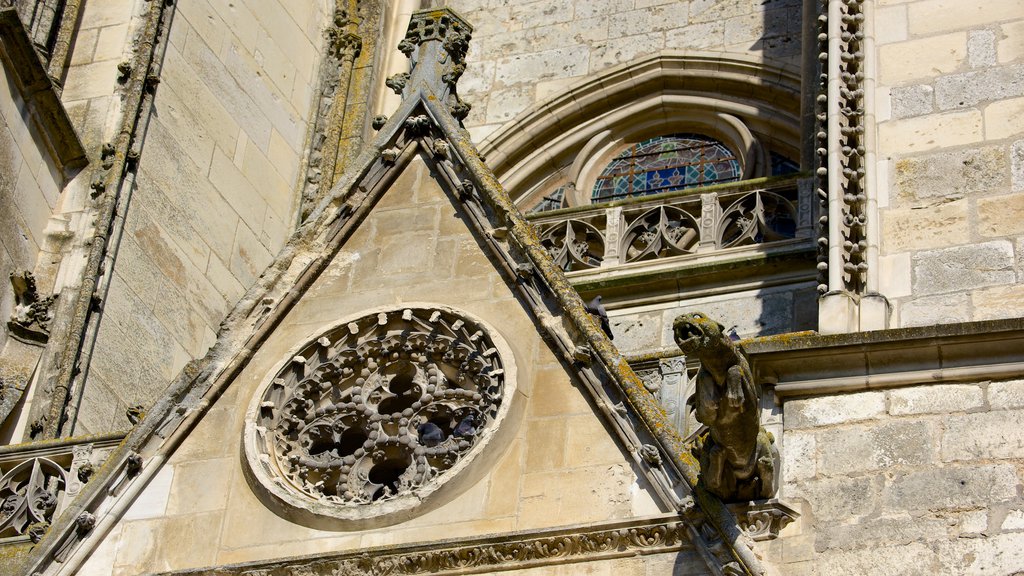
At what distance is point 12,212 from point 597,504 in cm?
466

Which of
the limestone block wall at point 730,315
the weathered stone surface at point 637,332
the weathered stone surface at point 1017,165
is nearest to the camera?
the weathered stone surface at point 1017,165

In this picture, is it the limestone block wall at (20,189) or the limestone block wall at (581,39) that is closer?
the limestone block wall at (20,189)

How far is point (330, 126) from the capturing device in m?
16.4

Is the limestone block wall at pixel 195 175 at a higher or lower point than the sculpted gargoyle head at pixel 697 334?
higher

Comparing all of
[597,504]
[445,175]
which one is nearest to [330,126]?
[445,175]

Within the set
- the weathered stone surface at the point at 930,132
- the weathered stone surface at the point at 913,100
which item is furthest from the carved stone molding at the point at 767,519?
the weathered stone surface at the point at 913,100

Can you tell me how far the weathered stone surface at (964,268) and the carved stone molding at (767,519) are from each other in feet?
5.24

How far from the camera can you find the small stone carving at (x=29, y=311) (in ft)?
43.3

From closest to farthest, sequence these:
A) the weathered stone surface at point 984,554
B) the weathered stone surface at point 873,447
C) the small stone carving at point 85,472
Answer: the weathered stone surface at point 984,554 → the weathered stone surface at point 873,447 → the small stone carving at point 85,472

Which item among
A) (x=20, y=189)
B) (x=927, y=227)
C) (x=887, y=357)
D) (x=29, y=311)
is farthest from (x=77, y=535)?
(x=927, y=227)

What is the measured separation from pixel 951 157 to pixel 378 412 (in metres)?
3.11

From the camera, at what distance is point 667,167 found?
16.5 meters

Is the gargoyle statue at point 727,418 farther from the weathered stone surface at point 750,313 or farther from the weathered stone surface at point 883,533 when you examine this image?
the weathered stone surface at point 750,313

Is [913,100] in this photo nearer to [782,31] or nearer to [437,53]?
[437,53]
